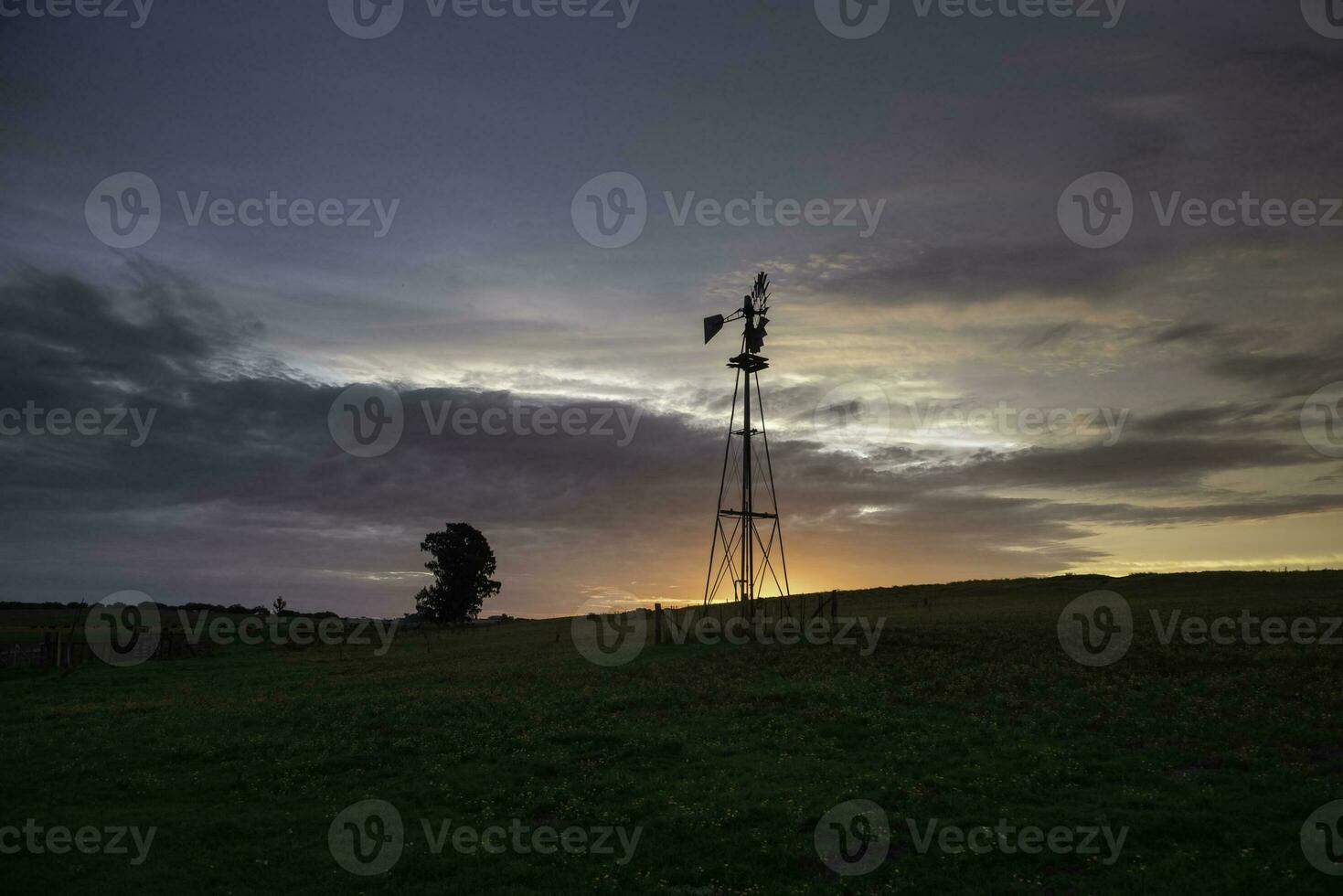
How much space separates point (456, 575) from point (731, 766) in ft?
319

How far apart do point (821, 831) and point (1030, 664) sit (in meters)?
21.5

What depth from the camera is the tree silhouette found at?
384 feet

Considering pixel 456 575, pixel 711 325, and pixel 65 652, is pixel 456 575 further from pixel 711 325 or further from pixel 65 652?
pixel 711 325

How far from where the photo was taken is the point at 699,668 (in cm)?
4475

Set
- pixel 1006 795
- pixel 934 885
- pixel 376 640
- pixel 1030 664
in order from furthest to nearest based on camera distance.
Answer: pixel 376 640 < pixel 1030 664 < pixel 1006 795 < pixel 934 885

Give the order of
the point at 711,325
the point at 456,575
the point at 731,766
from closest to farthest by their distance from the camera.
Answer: the point at 731,766 < the point at 711,325 < the point at 456,575

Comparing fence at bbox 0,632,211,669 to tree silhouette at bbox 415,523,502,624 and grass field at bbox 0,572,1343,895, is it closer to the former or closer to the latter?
grass field at bbox 0,572,1343,895

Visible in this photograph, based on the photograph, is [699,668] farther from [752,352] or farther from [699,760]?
[752,352]

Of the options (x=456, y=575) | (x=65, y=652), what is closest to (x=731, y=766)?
(x=65, y=652)

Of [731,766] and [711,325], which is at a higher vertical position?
[711,325]

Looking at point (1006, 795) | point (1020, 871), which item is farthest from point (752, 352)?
point (1020, 871)

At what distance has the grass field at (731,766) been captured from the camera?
20094 millimetres

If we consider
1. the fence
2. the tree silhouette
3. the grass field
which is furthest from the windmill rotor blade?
the tree silhouette

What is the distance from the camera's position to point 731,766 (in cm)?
2728
